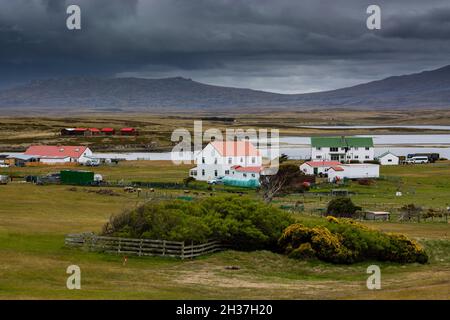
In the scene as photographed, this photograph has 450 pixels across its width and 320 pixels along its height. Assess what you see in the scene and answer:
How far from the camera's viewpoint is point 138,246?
38250 millimetres

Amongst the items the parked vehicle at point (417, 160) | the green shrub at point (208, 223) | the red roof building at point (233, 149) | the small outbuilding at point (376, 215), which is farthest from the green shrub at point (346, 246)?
the parked vehicle at point (417, 160)

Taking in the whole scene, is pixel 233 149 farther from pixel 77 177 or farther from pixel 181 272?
pixel 181 272

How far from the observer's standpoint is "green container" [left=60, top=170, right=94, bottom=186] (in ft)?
279

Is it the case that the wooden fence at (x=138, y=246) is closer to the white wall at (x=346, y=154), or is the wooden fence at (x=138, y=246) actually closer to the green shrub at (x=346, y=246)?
the green shrub at (x=346, y=246)

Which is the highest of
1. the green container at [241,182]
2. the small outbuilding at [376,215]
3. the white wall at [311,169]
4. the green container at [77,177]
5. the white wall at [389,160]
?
the white wall at [389,160]

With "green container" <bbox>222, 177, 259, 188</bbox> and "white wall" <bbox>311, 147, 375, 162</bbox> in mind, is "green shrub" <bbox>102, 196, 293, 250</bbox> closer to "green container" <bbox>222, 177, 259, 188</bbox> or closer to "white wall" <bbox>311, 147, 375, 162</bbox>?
"green container" <bbox>222, 177, 259, 188</bbox>

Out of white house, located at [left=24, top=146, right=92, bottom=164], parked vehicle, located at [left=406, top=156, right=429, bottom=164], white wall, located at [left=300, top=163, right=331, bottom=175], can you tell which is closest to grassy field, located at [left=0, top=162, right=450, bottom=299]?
white wall, located at [left=300, top=163, right=331, bottom=175]

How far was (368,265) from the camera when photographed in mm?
39156

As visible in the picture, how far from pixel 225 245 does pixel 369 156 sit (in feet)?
278

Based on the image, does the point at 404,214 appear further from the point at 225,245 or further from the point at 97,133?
the point at 97,133

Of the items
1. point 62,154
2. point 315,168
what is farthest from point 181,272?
point 62,154

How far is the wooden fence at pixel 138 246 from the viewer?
37750 millimetres

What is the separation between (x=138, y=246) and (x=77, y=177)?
4911 centimetres

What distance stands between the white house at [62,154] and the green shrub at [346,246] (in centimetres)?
7951
